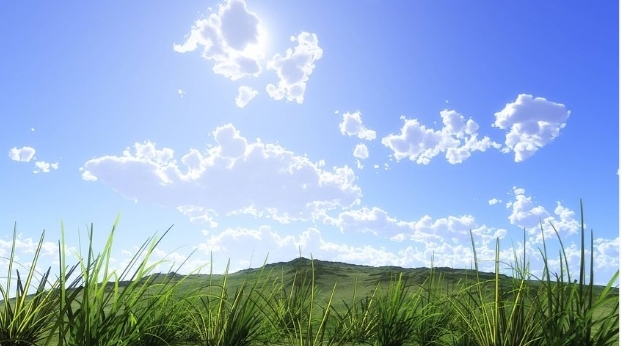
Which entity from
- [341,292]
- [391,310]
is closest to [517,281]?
[391,310]

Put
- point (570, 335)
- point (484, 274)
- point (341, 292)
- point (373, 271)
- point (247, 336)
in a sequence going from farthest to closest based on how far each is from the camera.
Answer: point (373, 271) < point (484, 274) < point (341, 292) < point (247, 336) < point (570, 335)

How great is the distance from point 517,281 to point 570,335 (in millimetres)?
509

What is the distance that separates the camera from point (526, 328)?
8.42ft

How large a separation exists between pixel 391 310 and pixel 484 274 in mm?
4364

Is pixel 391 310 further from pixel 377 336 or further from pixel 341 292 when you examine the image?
pixel 341 292

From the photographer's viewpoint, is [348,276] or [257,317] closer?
[257,317]

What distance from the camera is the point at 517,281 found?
290 centimetres

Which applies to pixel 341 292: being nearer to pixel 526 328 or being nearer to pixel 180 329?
pixel 180 329

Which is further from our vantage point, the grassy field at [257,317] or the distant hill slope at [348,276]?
the distant hill slope at [348,276]

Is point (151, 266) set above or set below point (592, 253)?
below

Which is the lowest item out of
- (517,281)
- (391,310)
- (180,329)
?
(180,329)

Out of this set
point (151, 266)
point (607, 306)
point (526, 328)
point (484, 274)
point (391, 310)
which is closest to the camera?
point (526, 328)

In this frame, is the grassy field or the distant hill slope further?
the distant hill slope

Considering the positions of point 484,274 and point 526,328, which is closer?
point 526,328
